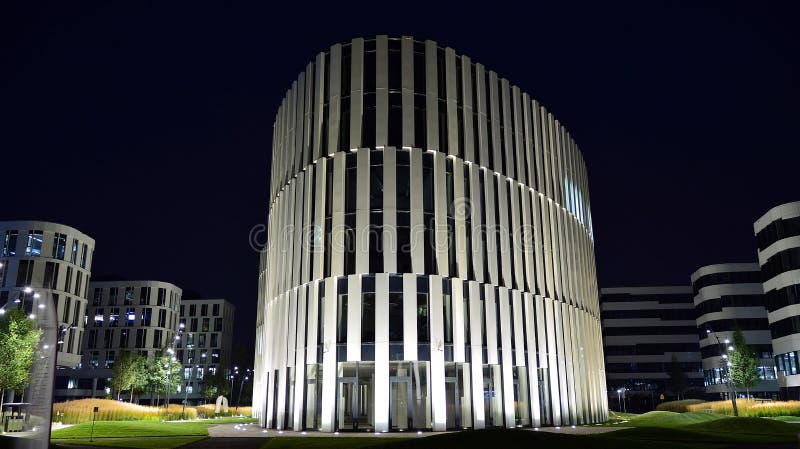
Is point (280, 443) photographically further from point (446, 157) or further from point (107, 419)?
point (107, 419)

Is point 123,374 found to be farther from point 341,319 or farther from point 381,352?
point 381,352

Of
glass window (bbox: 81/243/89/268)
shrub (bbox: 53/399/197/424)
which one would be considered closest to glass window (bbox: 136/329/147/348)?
glass window (bbox: 81/243/89/268)

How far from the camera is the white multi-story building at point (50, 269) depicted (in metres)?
72.9

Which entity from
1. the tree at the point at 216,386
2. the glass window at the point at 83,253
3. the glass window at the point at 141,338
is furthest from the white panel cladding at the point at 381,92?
the glass window at the point at 141,338

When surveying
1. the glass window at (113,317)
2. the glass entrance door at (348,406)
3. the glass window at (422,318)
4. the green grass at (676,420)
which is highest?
the glass window at (113,317)

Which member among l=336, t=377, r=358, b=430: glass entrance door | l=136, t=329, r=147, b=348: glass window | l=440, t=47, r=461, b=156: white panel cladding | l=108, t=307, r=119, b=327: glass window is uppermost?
l=440, t=47, r=461, b=156: white panel cladding

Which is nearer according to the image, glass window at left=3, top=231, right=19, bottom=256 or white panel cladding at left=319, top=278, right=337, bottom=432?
white panel cladding at left=319, top=278, right=337, bottom=432

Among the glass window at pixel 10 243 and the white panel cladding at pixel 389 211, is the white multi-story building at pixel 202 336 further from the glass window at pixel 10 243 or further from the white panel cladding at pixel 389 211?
the white panel cladding at pixel 389 211

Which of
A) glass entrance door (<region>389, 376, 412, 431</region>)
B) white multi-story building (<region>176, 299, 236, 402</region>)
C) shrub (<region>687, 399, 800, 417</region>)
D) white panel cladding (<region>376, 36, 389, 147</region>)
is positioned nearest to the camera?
glass entrance door (<region>389, 376, 412, 431</region>)

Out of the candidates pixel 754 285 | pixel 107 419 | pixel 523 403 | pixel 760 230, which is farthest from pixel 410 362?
pixel 754 285

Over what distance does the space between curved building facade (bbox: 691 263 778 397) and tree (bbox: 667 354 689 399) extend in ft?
20.9

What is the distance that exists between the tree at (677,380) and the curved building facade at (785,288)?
36095 mm

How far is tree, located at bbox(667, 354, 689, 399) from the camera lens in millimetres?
101438

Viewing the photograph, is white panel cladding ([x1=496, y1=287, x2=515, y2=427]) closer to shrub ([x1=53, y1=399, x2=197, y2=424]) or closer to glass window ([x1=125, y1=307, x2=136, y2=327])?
shrub ([x1=53, y1=399, x2=197, y2=424])
